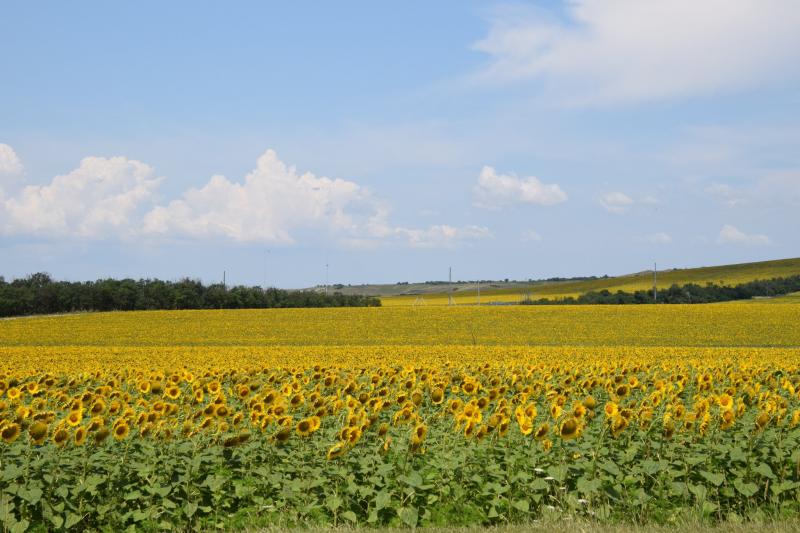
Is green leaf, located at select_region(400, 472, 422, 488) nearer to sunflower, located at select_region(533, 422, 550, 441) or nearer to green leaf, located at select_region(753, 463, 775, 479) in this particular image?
sunflower, located at select_region(533, 422, 550, 441)

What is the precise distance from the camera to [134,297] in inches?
2894

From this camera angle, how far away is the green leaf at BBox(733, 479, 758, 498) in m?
7.86

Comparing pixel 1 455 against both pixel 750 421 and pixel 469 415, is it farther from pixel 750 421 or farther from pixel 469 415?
pixel 750 421

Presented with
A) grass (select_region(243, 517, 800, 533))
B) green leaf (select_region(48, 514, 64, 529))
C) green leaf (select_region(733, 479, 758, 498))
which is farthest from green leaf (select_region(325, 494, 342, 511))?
green leaf (select_region(733, 479, 758, 498))

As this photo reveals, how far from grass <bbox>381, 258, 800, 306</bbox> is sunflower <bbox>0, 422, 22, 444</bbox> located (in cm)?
9126

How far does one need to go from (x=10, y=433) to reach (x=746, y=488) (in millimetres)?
7332

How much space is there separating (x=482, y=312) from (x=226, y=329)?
18.1 metres

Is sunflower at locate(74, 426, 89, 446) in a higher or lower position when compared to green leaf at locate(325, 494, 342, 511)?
higher

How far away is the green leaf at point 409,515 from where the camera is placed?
7.37 m

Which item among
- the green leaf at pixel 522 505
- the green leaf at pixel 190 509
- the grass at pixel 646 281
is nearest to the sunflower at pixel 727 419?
the green leaf at pixel 522 505

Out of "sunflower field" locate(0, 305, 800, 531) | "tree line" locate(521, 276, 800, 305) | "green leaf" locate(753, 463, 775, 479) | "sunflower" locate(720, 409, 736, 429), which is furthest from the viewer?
"tree line" locate(521, 276, 800, 305)

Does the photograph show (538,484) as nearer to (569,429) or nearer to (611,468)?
(569,429)

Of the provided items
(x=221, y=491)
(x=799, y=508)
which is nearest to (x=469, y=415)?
(x=221, y=491)

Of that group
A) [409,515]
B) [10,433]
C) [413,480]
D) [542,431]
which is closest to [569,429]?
[542,431]
